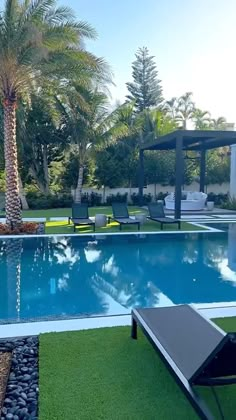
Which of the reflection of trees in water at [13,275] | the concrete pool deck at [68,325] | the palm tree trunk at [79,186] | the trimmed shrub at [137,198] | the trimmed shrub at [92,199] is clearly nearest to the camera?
the concrete pool deck at [68,325]

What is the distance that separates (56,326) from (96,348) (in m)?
1.03

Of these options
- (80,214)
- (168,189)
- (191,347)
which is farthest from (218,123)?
(191,347)

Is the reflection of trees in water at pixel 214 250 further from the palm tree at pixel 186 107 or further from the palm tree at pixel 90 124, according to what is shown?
the palm tree at pixel 186 107

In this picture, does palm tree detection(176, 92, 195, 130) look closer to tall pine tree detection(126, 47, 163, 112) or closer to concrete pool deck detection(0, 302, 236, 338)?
tall pine tree detection(126, 47, 163, 112)

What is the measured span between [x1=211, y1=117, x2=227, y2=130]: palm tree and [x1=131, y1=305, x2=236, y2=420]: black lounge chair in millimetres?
37863

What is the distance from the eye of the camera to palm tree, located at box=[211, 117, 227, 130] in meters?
39.7

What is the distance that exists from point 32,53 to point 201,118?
29.3 meters

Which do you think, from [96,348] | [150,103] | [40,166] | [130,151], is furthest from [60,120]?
[96,348]

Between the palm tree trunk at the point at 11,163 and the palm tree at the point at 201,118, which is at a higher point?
the palm tree at the point at 201,118

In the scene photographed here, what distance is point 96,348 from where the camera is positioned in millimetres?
4219

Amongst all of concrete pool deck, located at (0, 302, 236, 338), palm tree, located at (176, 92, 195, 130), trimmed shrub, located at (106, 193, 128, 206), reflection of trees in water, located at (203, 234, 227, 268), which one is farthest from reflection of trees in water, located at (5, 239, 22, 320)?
palm tree, located at (176, 92, 195, 130)

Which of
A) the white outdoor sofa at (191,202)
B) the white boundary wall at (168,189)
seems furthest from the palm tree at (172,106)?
the white outdoor sofa at (191,202)

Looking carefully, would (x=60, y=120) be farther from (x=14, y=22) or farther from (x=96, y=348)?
(x=96, y=348)

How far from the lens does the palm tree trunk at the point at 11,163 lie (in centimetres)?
1273
